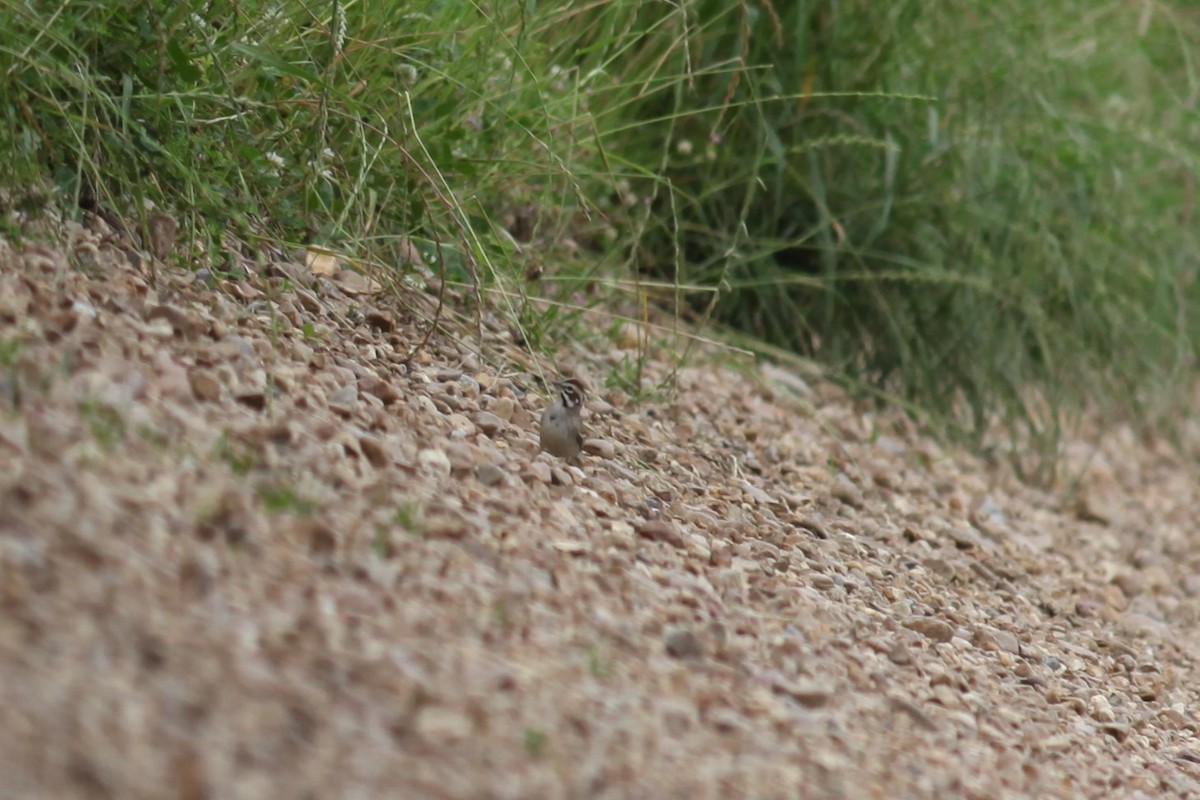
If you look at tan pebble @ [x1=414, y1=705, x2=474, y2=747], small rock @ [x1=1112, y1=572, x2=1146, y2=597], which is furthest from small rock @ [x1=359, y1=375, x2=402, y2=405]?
small rock @ [x1=1112, y1=572, x2=1146, y2=597]

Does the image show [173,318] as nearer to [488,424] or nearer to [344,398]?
[344,398]

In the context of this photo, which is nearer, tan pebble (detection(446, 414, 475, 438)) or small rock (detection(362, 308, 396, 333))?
tan pebble (detection(446, 414, 475, 438))

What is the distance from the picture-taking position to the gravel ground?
1.42m

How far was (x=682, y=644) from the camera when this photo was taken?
1.85 metres

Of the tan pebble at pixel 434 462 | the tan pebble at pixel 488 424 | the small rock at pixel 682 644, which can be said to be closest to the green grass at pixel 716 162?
the tan pebble at pixel 488 424

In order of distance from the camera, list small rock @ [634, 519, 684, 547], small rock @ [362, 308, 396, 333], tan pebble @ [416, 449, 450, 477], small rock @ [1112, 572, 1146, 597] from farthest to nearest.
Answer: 1. small rock @ [1112, 572, 1146, 597]
2. small rock @ [362, 308, 396, 333]
3. small rock @ [634, 519, 684, 547]
4. tan pebble @ [416, 449, 450, 477]

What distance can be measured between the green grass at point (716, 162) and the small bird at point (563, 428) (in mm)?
307

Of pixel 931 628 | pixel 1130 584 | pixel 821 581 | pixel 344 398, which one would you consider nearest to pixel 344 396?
pixel 344 398

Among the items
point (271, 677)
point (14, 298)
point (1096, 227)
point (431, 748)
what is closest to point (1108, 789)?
point (431, 748)

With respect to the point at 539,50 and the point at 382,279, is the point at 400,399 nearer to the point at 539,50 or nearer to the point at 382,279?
the point at 382,279

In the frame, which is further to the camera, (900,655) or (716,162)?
(716,162)

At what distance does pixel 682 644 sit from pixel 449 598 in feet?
0.96

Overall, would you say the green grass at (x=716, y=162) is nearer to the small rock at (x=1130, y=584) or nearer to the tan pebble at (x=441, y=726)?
the small rock at (x=1130, y=584)

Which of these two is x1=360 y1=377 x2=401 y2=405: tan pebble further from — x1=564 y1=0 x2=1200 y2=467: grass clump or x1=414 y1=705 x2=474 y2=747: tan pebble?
x1=564 y1=0 x2=1200 y2=467: grass clump
